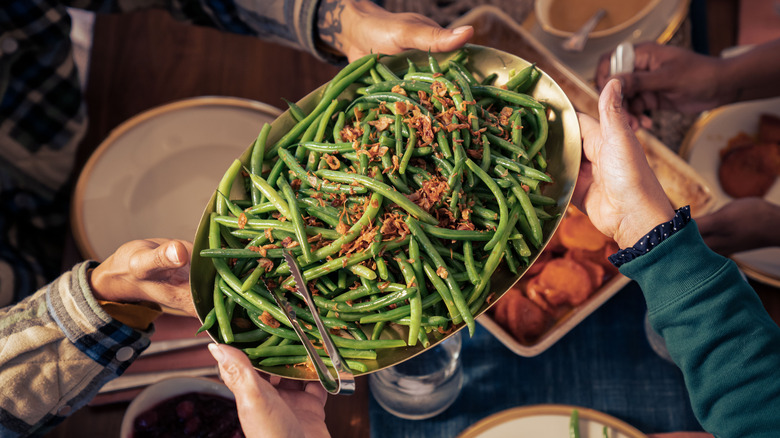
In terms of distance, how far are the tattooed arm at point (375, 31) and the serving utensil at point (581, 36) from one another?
2.70 ft

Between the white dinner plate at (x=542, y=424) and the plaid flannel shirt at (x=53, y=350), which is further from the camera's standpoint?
the white dinner plate at (x=542, y=424)

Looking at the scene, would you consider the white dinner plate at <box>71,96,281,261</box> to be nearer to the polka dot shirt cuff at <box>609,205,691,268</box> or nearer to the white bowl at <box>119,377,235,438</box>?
the white bowl at <box>119,377,235,438</box>

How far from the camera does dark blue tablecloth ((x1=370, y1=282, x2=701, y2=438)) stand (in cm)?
226

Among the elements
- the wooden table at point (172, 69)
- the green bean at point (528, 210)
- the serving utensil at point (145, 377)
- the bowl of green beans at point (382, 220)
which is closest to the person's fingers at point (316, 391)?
the bowl of green beans at point (382, 220)

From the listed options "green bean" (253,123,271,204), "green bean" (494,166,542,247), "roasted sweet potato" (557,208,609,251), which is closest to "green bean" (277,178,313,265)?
"green bean" (253,123,271,204)

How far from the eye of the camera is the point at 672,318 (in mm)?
1698

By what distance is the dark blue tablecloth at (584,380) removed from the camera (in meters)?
2.26

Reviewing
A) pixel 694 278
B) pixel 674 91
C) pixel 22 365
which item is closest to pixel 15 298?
pixel 22 365

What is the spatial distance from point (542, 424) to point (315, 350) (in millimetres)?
976

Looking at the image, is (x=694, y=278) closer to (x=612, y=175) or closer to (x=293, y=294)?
(x=612, y=175)

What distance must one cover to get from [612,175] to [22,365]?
82.2 inches

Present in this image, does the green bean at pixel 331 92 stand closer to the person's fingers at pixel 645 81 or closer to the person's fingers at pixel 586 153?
the person's fingers at pixel 586 153

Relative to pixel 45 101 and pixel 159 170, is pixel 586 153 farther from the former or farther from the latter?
pixel 45 101

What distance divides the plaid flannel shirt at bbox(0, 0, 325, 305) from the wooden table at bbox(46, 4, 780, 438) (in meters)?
0.20
